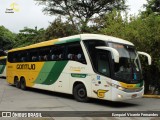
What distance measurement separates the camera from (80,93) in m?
16.3

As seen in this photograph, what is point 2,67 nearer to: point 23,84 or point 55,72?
point 23,84

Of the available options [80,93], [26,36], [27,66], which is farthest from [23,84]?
[26,36]

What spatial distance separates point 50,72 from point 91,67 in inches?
162

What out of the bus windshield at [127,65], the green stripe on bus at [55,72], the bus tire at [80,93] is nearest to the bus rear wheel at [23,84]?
the green stripe on bus at [55,72]

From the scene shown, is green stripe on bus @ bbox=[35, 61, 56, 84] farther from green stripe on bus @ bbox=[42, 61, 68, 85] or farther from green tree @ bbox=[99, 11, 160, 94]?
green tree @ bbox=[99, 11, 160, 94]

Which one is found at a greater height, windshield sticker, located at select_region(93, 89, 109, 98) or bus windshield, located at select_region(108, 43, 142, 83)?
bus windshield, located at select_region(108, 43, 142, 83)

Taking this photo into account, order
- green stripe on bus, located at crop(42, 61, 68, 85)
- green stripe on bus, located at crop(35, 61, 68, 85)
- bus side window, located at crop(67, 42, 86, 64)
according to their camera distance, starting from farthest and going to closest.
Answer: green stripe on bus, located at crop(35, 61, 68, 85) → green stripe on bus, located at crop(42, 61, 68, 85) → bus side window, located at crop(67, 42, 86, 64)

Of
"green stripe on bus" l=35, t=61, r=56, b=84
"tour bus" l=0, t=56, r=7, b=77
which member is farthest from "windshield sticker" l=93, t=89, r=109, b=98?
"tour bus" l=0, t=56, r=7, b=77

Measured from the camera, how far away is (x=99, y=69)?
15.0m

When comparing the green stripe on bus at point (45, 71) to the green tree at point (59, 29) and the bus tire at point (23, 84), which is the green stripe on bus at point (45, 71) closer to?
the bus tire at point (23, 84)

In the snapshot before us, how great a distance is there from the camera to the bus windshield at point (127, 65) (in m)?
14.4

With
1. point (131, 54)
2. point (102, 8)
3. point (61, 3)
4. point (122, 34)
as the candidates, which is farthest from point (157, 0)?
point (131, 54)

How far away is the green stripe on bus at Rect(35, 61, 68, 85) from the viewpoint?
705 inches

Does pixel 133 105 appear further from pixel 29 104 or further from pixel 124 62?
pixel 29 104
